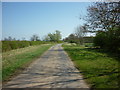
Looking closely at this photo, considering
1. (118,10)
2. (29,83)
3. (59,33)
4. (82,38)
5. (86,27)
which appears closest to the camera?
(29,83)

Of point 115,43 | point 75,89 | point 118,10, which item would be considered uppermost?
point 118,10

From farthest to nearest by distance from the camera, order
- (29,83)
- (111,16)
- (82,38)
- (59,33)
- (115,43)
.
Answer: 1. (59,33)
2. (82,38)
3. (115,43)
4. (111,16)
5. (29,83)

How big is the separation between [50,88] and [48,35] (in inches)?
3601

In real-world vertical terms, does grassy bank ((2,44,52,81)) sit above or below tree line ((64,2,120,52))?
below

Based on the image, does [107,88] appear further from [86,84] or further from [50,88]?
[50,88]

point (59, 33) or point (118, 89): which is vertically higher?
point (59, 33)

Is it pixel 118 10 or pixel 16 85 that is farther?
pixel 118 10

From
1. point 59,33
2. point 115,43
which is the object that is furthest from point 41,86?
point 59,33

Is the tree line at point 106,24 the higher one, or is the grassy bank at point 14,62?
the tree line at point 106,24

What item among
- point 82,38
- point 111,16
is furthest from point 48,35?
point 111,16

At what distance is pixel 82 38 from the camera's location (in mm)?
54125

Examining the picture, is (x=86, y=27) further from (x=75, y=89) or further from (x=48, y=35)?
(x=48, y=35)

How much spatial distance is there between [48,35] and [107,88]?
91.8 meters

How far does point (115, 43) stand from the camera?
17.3 metres
